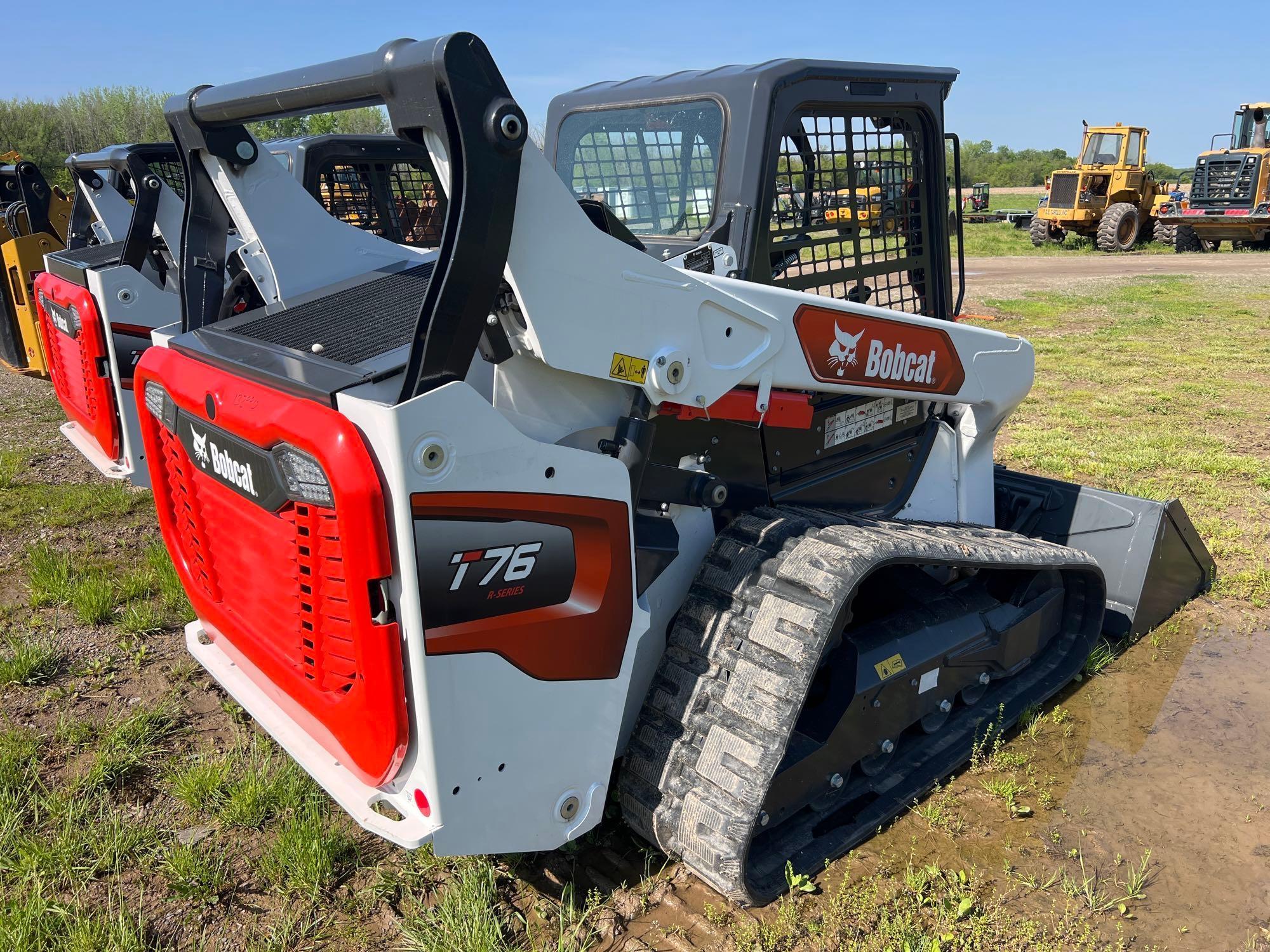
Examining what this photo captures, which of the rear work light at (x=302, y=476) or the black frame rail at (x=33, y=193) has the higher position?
the black frame rail at (x=33, y=193)

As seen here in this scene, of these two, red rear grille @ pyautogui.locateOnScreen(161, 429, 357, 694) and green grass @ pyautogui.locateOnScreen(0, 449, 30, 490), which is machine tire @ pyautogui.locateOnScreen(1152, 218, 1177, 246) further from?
red rear grille @ pyautogui.locateOnScreen(161, 429, 357, 694)

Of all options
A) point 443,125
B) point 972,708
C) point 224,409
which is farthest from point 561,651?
point 972,708

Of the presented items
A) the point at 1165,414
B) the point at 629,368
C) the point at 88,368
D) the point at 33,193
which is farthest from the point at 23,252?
the point at 1165,414

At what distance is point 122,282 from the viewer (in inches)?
187

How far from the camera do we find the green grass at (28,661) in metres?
3.88

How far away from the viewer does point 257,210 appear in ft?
9.50

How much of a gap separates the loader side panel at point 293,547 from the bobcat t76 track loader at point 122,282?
187cm

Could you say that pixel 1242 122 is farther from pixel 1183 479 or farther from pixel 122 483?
pixel 122 483

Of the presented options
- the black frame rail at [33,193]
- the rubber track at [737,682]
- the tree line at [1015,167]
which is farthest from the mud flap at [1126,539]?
the tree line at [1015,167]

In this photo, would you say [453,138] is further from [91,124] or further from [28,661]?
[91,124]

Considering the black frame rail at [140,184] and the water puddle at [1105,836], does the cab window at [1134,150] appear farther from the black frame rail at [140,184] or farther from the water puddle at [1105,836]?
the black frame rail at [140,184]

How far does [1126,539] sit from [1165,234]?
25.0 m

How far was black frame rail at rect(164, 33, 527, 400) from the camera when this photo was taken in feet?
6.14

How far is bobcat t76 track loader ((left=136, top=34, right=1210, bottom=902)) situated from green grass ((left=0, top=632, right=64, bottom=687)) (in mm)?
1340
